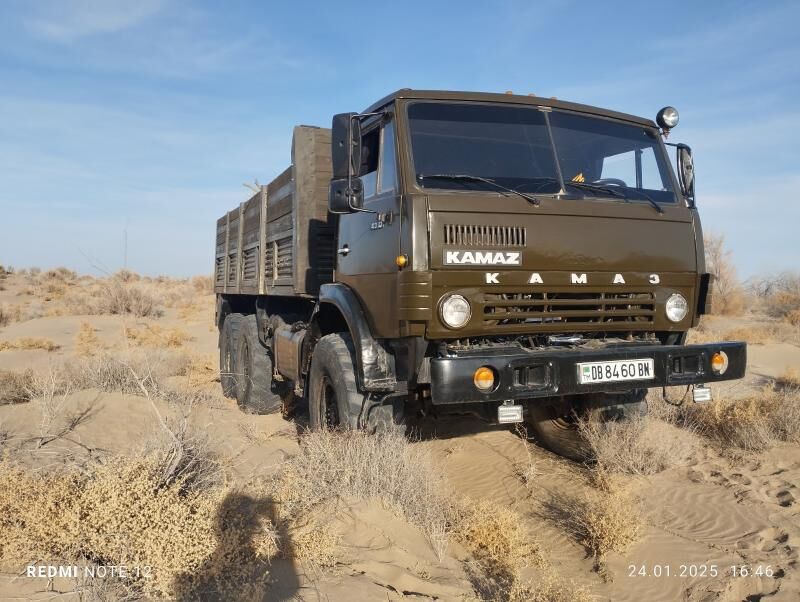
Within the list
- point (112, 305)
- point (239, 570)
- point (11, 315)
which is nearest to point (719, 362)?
point (239, 570)

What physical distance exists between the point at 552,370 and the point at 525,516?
1.31m

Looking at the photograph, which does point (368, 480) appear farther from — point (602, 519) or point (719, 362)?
point (719, 362)

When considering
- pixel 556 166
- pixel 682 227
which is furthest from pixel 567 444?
pixel 556 166

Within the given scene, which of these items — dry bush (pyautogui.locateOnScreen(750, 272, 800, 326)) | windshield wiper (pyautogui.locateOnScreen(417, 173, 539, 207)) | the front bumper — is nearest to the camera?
the front bumper

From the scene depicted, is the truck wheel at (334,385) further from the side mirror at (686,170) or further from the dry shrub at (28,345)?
the dry shrub at (28,345)

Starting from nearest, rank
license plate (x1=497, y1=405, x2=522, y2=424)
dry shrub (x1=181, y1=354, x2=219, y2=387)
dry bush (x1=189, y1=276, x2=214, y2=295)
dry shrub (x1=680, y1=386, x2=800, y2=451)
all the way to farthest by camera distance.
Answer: license plate (x1=497, y1=405, x2=522, y2=424) < dry shrub (x1=680, y1=386, x2=800, y2=451) < dry shrub (x1=181, y1=354, x2=219, y2=387) < dry bush (x1=189, y1=276, x2=214, y2=295)

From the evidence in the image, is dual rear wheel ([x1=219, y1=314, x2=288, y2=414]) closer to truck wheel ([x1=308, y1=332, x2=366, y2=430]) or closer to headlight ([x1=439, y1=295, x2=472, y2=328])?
truck wheel ([x1=308, y1=332, x2=366, y2=430])

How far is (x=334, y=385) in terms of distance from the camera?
199 inches

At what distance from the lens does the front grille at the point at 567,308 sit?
4.24 meters

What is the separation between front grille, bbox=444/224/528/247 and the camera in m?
4.16

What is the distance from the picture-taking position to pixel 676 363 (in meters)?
4.53

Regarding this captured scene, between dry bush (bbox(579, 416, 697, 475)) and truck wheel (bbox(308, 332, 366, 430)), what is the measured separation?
2165 mm

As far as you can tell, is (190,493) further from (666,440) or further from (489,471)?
(666,440)
